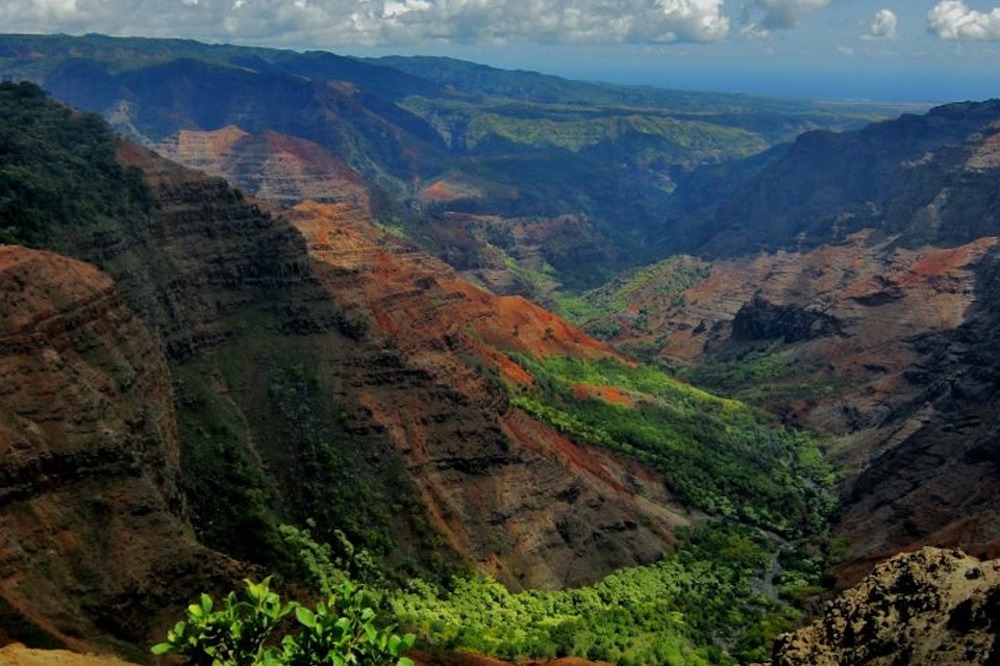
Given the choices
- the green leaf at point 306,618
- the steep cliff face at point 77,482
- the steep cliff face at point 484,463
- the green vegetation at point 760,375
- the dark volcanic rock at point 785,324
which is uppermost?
the green leaf at point 306,618

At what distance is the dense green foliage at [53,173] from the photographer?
66500 mm

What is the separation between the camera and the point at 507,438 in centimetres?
8412

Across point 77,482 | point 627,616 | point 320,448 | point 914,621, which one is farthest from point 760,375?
point 914,621

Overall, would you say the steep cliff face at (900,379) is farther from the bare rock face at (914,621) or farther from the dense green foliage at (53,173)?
the dense green foliage at (53,173)

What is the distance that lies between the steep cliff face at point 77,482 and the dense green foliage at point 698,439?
186ft

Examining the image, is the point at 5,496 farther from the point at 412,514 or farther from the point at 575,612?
the point at 575,612

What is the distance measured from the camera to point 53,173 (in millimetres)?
74875

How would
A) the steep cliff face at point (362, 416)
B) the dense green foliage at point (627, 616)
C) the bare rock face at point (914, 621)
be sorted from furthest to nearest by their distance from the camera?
the steep cliff face at point (362, 416) → the dense green foliage at point (627, 616) → the bare rock face at point (914, 621)

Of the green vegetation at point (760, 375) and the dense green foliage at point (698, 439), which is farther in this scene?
the green vegetation at point (760, 375)

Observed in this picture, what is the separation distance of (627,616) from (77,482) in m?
41.5

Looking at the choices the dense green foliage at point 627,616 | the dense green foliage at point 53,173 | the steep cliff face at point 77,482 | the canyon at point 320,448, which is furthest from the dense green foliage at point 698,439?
the steep cliff face at point 77,482

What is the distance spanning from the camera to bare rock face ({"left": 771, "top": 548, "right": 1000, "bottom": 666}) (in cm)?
2756

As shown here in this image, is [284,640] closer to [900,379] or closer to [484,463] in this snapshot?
[484,463]

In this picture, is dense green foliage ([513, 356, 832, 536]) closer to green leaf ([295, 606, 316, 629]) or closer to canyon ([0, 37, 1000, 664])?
canyon ([0, 37, 1000, 664])
